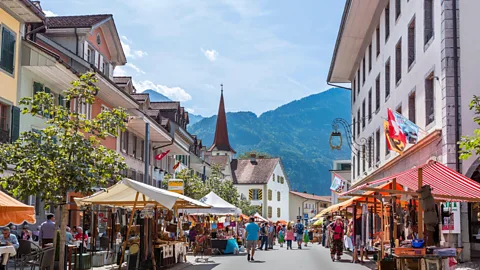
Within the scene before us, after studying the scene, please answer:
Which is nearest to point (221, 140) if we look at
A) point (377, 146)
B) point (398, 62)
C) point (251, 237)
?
point (377, 146)

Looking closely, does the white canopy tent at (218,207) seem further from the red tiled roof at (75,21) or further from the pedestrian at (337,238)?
the red tiled roof at (75,21)

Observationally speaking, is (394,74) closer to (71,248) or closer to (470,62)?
(470,62)

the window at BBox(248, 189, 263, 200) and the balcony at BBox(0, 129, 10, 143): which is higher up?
the balcony at BBox(0, 129, 10, 143)

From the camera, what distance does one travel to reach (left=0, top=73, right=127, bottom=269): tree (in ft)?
49.8

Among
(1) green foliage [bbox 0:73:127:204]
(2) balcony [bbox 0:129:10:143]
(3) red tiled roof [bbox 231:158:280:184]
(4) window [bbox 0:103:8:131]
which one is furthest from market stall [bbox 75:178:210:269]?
(3) red tiled roof [bbox 231:158:280:184]

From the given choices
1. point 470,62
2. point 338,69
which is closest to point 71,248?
point 470,62

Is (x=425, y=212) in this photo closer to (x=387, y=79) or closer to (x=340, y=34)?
(x=387, y=79)

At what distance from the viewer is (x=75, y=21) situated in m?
33.7

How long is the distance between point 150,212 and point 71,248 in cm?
296

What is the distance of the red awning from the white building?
347 cm

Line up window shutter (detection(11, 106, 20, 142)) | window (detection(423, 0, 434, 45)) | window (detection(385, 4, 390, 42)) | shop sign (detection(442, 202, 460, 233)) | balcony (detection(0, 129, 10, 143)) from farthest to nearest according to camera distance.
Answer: window (detection(385, 4, 390, 42)) < window (detection(423, 0, 434, 45)) < window shutter (detection(11, 106, 20, 142)) < balcony (detection(0, 129, 10, 143)) < shop sign (detection(442, 202, 460, 233))

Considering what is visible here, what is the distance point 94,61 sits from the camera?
34.3 meters

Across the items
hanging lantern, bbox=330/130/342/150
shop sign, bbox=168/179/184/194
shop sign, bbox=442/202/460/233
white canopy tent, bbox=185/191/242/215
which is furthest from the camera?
hanging lantern, bbox=330/130/342/150

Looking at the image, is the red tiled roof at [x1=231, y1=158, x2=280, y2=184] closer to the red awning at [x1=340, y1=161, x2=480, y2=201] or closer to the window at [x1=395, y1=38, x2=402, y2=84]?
the window at [x1=395, y1=38, x2=402, y2=84]
